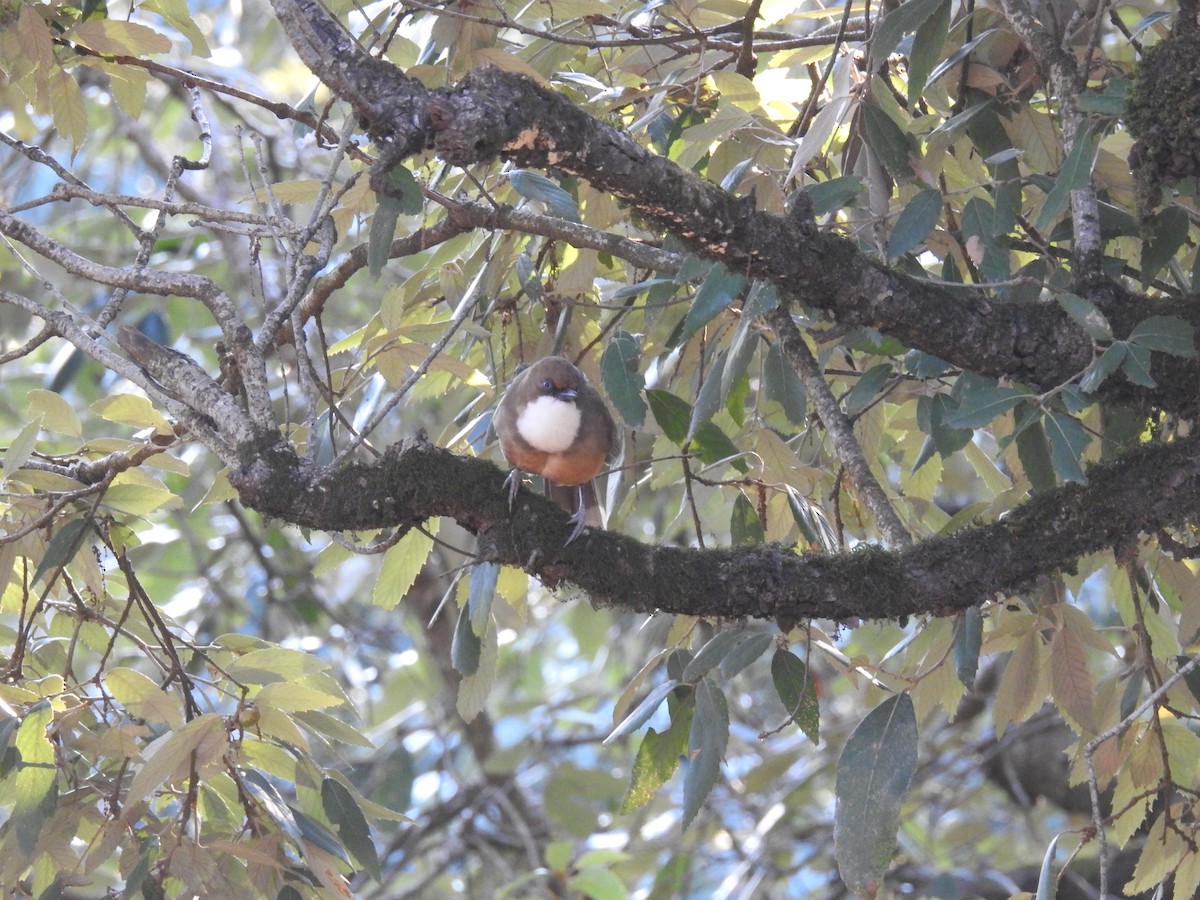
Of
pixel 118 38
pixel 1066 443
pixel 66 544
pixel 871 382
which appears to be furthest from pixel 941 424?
pixel 118 38

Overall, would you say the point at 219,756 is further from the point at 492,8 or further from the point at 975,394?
the point at 492,8

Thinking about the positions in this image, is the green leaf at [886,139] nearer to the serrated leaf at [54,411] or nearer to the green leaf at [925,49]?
the green leaf at [925,49]

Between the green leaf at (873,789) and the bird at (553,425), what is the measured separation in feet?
2.72

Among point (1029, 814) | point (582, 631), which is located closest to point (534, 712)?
point (582, 631)

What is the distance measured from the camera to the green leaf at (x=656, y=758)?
2.66 metres

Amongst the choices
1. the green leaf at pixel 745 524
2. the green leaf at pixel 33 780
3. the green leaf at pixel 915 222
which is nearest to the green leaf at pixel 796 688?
the green leaf at pixel 745 524

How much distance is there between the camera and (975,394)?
2201mm

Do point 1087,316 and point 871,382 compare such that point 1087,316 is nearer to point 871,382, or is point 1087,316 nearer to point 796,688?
point 871,382

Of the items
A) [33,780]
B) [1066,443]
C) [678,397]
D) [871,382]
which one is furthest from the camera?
[678,397]

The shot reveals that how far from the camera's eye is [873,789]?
2.26m

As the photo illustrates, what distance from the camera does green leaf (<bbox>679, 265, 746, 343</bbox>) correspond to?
7.28 ft

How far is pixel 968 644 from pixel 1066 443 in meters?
0.53

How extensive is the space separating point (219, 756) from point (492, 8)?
1748 mm

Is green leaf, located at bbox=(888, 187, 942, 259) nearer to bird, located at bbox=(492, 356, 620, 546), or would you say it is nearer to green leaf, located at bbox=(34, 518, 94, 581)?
bird, located at bbox=(492, 356, 620, 546)
